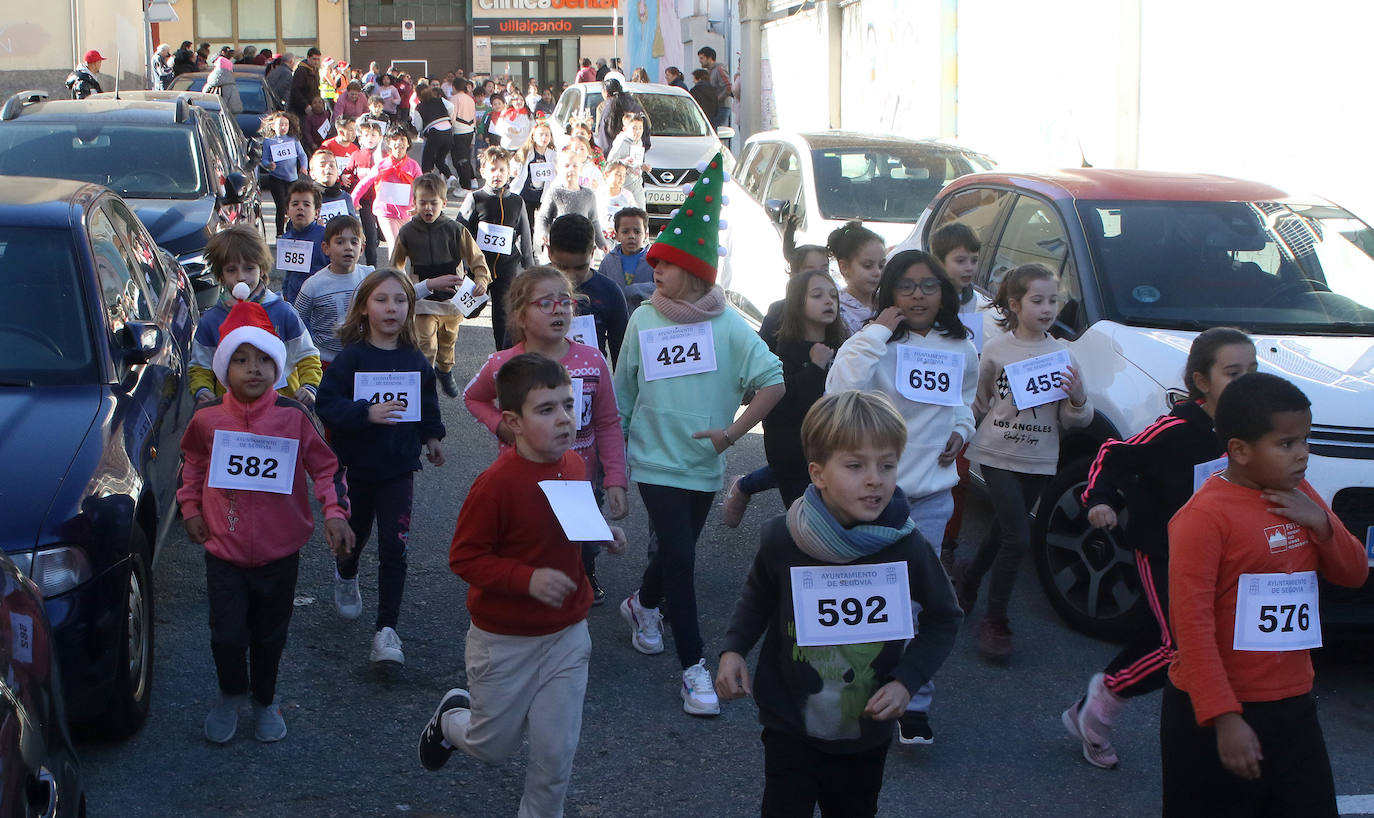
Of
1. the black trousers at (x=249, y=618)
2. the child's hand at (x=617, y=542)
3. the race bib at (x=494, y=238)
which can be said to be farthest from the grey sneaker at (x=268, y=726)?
the race bib at (x=494, y=238)

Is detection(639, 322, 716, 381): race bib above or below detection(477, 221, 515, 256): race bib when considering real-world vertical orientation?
below

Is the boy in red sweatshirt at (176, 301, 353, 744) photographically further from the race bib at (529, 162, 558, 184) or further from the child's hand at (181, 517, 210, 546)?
the race bib at (529, 162, 558, 184)

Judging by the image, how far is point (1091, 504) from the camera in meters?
4.31

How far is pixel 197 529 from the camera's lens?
4.43m

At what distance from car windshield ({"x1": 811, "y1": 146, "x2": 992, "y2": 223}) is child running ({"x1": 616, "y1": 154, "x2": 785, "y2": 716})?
5.05m

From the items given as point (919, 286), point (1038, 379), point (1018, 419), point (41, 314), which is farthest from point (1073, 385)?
point (41, 314)

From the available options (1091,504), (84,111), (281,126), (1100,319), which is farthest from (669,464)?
(281,126)

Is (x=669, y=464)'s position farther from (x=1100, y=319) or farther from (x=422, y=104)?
(x=422, y=104)

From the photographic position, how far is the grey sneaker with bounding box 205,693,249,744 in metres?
4.65

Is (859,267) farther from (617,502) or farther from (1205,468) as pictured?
(1205,468)

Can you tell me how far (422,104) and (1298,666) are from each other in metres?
21.4

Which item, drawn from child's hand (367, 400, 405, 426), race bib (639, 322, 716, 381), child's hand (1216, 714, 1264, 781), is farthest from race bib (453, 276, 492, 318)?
child's hand (1216, 714, 1264, 781)

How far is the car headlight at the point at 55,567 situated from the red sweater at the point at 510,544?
3.90ft

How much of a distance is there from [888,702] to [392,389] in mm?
2770
